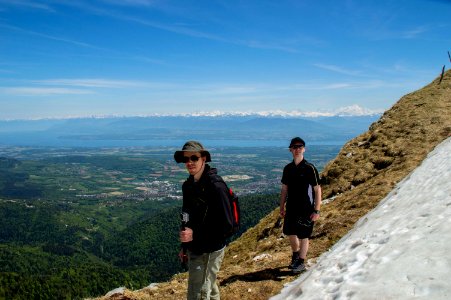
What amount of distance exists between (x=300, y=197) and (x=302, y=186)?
325 mm

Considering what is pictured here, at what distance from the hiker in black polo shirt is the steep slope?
122 cm

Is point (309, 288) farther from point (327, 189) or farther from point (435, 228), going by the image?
point (327, 189)

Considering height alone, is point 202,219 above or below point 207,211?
below

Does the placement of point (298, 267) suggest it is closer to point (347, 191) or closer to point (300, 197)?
point (300, 197)

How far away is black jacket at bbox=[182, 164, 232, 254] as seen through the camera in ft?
21.9


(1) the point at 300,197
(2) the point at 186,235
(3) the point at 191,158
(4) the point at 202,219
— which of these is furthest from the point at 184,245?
(1) the point at 300,197

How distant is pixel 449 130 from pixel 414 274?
68.7 ft

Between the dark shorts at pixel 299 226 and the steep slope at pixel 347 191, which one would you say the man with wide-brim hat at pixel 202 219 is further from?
the dark shorts at pixel 299 226

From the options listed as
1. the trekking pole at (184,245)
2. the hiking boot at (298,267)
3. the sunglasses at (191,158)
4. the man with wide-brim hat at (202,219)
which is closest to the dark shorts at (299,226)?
the hiking boot at (298,267)

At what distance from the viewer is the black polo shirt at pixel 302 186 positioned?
387 inches

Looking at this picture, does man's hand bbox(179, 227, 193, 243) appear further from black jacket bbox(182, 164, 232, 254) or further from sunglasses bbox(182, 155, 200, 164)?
sunglasses bbox(182, 155, 200, 164)

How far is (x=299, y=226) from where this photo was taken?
33.0ft

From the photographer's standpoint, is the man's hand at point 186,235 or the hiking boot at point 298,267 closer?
the man's hand at point 186,235

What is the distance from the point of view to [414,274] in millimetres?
5637
